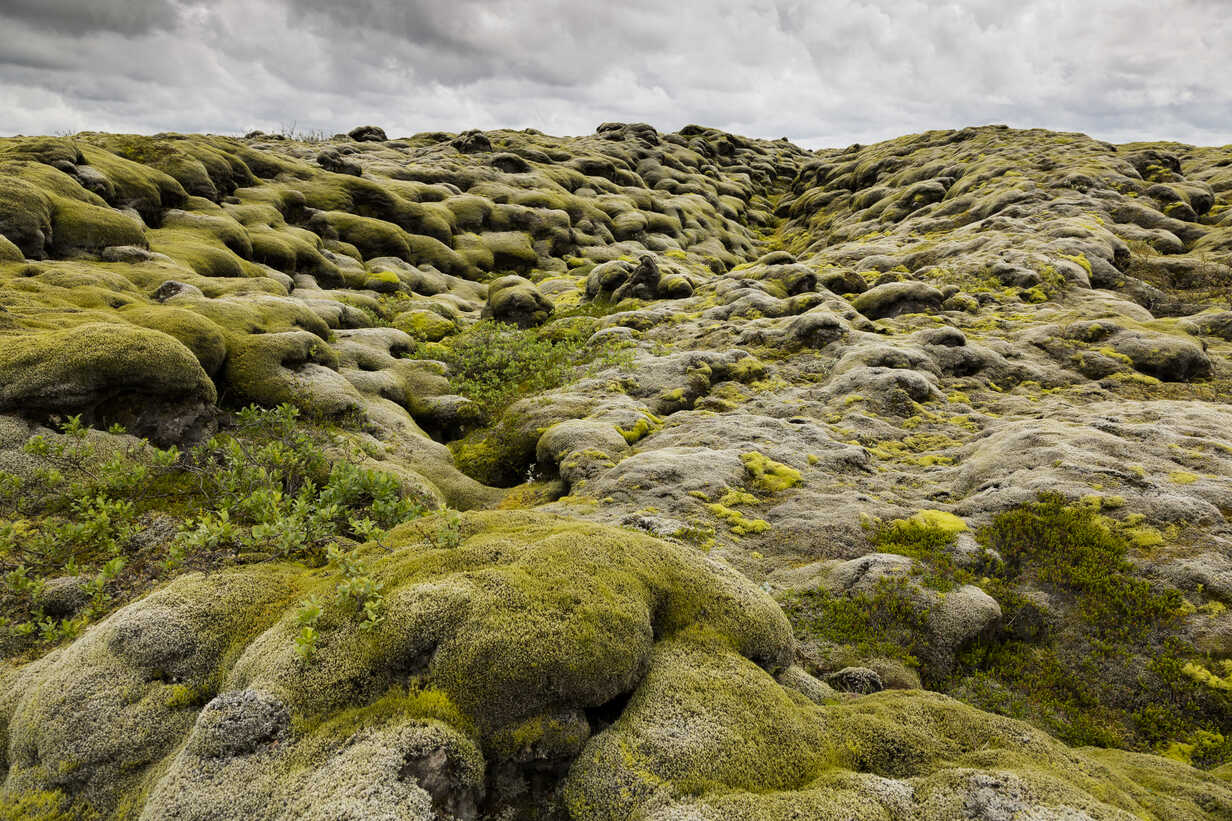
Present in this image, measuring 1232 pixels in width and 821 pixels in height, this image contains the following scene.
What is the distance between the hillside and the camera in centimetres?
793

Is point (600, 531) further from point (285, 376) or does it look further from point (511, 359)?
point (511, 359)

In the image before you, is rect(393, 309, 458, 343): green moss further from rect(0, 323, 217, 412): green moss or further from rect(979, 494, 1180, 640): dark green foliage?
rect(979, 494, 1180, 640): dark green foliage

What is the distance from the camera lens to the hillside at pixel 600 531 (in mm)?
7926

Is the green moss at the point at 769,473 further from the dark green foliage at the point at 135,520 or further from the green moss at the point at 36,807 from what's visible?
the green moss at the point at 36,807

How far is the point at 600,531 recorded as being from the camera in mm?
11906

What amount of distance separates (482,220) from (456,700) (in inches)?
2606

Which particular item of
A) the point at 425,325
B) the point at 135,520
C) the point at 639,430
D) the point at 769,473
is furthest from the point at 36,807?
the point at 425,325

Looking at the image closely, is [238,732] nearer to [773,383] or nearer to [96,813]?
[96,813]

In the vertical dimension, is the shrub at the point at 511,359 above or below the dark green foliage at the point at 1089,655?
below

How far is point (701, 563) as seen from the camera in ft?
39.5

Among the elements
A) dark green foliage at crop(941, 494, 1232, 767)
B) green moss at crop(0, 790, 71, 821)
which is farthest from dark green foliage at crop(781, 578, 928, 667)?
green moss at crop(0, 790, 71, 821)

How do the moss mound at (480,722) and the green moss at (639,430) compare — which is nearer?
the moss mound at (480,722)

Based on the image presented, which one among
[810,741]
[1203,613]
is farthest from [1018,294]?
[810,741]

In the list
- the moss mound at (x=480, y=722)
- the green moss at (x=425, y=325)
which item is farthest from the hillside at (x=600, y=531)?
the green moss at (x=425, y=325)
